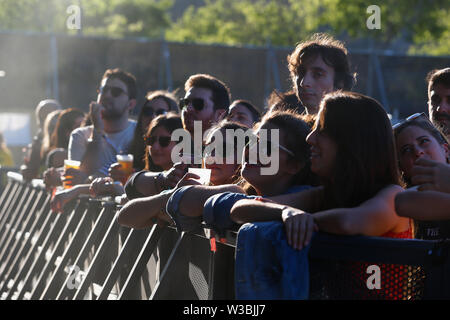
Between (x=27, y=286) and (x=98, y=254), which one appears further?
(x=27, y=286)

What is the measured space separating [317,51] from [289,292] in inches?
116

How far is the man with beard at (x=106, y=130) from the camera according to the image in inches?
299

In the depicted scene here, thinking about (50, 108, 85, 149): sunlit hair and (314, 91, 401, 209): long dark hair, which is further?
(50, 108, 85, 149): sunlit hair

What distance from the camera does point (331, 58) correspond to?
5.56 metres

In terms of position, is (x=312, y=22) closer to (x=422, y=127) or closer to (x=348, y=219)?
(x=422, y=127)

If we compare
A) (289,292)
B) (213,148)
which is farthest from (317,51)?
(289,292)

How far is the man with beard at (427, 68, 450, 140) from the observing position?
483 cm

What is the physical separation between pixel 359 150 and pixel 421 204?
29cm

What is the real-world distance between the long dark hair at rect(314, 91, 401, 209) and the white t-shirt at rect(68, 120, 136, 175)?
458 cm

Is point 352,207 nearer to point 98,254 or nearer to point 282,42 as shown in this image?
point 98,254

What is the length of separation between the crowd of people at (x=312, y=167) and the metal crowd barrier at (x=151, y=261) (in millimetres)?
107

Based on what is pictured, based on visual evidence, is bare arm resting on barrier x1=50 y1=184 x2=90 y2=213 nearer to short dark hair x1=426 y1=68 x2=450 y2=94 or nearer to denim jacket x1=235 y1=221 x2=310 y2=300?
short dark hair x1=426 y1=68 x2=450 y2=94

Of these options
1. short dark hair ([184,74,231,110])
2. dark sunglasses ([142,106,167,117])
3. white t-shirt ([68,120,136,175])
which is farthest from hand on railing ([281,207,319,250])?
white t-shirt ([68,120,136,175])

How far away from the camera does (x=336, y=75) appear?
18.4 feet
